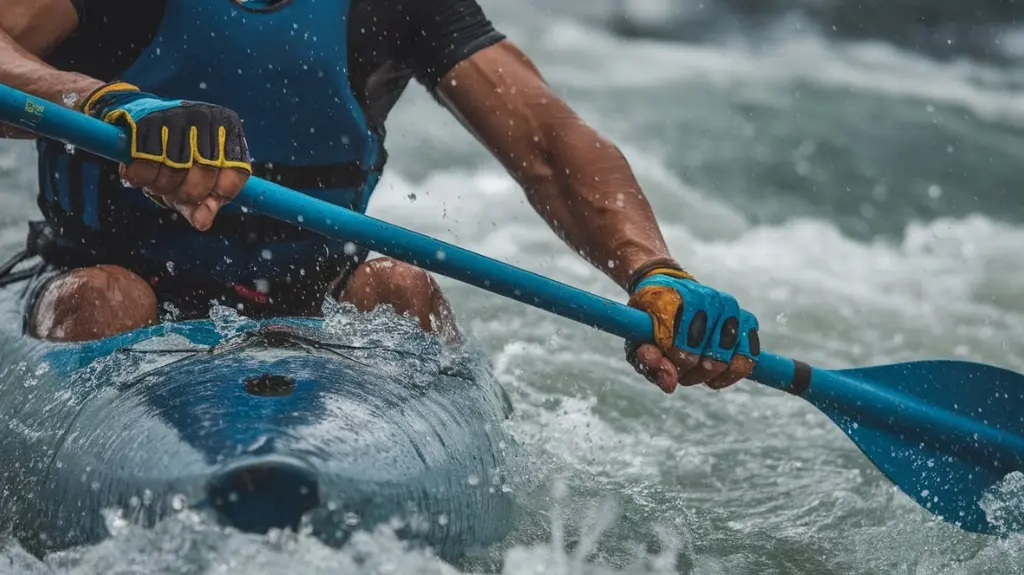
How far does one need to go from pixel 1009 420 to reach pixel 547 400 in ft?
4.05

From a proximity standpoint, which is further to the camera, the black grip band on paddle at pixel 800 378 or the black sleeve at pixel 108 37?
the black grip band on paddle at pixel 800 378

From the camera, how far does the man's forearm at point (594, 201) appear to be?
8.38 feet

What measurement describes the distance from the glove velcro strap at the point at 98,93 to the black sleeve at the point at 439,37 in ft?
2.30

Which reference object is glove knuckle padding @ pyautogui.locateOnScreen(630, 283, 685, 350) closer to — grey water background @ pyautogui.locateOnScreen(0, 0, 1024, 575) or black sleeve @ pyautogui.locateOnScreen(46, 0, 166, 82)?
grey water background @ pyautogui.locateOnScreen(0, 0, 1024, 575)

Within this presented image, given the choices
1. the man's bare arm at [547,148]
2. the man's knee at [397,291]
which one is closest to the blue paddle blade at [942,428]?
the man's bare arm at [547,148]

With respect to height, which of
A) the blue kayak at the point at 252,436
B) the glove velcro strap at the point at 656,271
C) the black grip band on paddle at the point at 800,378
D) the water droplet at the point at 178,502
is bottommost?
the water droplet at the point at 178,502

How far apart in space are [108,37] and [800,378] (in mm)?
1383

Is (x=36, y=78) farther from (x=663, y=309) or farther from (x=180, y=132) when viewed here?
(x=663, y=309)

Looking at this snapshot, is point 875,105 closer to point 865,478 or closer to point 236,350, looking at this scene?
point 865,478

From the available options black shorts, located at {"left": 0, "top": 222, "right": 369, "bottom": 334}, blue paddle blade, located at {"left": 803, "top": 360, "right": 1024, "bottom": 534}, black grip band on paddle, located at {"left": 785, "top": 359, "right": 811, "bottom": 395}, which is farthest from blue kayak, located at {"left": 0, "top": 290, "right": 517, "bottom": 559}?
blue paddle blade, located at {"left": 803, "top": 360, "right": 1024, "bottom": 534}

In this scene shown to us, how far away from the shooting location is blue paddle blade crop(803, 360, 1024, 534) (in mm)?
2691

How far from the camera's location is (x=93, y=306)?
221cm

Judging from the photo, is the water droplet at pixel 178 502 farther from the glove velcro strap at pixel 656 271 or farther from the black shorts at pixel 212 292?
the glove velcro strap at pixel 656 271

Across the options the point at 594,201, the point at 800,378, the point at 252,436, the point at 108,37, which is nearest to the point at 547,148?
the point at 594,201
